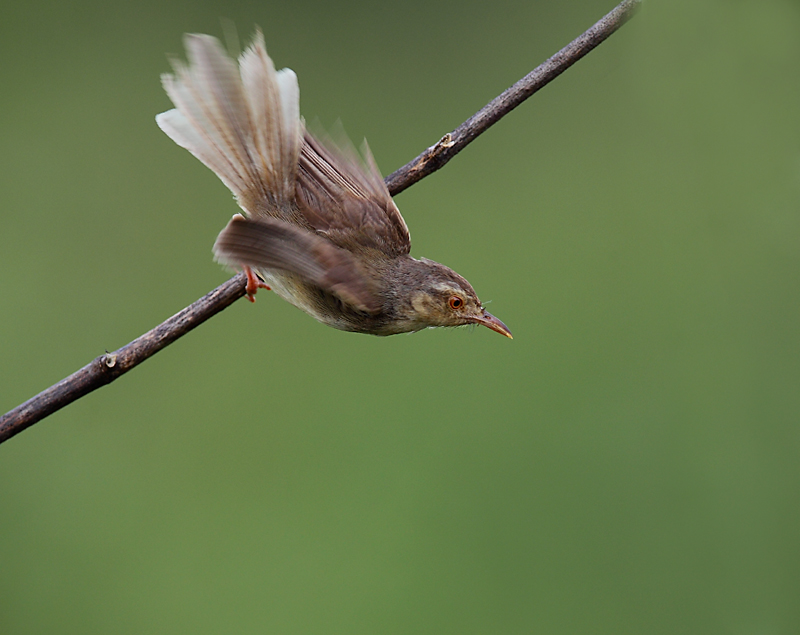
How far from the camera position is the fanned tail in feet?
3.16

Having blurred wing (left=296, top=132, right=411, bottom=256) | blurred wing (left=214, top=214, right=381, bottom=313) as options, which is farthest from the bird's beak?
blurred wing (left=214, top=214, right=381, bottom=313)

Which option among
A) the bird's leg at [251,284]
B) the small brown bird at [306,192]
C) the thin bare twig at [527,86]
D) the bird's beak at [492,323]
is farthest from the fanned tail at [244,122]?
the bird's beak at [492,323]

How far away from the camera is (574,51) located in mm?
1119

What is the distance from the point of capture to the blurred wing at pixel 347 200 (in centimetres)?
111

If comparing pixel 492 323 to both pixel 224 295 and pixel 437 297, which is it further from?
pixel 224 295

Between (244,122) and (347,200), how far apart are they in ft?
0.67

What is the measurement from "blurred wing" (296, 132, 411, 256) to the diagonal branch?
7 centimetres

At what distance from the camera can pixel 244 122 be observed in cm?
103

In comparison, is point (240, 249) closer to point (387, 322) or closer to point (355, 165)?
point (387, 322)

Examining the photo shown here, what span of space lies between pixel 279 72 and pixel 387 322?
420 millimetres

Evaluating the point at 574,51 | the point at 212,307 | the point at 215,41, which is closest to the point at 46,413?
the point at 212,307

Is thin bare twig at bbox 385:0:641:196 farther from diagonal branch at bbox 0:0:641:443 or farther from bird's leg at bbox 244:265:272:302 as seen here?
bird's leg at bbox 244:265:272:302

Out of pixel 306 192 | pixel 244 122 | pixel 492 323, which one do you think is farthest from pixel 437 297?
pixel 244 122

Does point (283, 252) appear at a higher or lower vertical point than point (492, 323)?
lower
